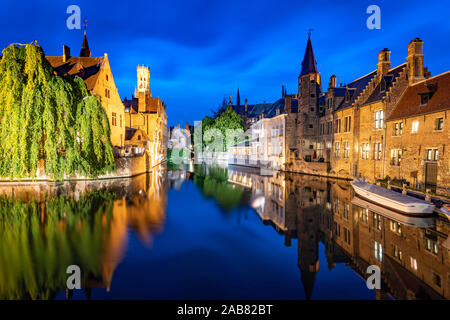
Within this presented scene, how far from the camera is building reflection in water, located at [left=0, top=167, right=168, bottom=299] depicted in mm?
7270

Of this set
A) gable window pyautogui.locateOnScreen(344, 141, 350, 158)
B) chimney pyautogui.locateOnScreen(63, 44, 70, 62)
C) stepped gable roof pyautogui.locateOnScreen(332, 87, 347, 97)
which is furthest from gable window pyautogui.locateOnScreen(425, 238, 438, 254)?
chimney pyautogui.locateOnScreen(63, 44, 70, 62)

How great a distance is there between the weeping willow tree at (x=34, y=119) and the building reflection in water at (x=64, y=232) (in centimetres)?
212

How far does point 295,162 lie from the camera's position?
131 ft

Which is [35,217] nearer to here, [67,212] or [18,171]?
[67,212]

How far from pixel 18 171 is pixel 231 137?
44.9 meters

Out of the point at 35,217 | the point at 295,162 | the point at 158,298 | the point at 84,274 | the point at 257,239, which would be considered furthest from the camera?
the point at 295,162

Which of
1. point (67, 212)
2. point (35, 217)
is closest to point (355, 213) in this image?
point (67, 212)

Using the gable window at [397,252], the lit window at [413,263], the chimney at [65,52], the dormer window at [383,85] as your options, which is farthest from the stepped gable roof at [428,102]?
the chimney at [65,52]

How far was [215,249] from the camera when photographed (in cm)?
1006

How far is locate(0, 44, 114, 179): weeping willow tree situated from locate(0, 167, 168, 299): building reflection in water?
83.5 inches

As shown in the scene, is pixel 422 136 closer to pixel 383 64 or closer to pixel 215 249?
pixel 383 64

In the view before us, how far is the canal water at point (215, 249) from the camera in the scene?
7.04 metres

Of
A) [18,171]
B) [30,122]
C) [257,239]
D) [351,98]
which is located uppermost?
[351,98]

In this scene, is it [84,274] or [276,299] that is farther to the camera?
[84,274]
